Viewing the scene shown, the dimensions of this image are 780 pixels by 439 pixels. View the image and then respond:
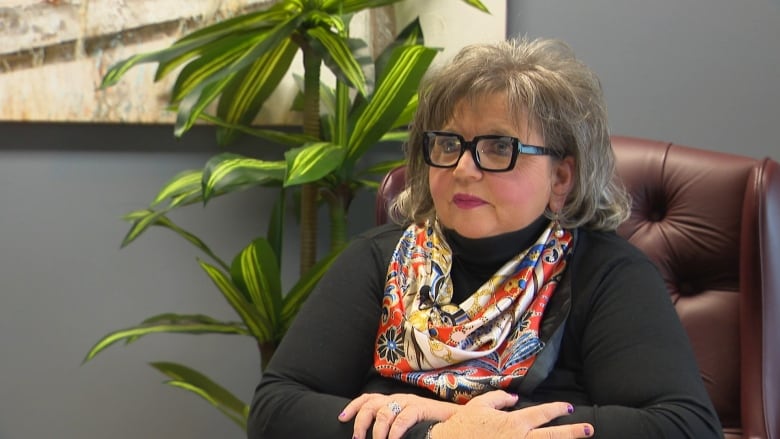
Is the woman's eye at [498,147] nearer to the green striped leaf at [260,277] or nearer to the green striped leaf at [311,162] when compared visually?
the green striped leaf at [311,162]

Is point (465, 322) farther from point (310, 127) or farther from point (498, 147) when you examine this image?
point (310, 127)

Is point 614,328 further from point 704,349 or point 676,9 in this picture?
point 676,9

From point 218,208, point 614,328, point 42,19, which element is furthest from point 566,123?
point 42,19

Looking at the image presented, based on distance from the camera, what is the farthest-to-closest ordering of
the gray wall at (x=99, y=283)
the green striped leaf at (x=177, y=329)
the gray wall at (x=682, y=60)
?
the gray wall at (x=99, y=283) < the gray wall at (x=682, y=60) < the green striped leaf at (x=177, y=329)

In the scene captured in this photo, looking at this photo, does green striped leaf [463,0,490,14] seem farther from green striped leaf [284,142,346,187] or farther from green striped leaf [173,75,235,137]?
green striped leaf [173,75,235,137]

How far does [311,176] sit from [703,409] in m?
0.81

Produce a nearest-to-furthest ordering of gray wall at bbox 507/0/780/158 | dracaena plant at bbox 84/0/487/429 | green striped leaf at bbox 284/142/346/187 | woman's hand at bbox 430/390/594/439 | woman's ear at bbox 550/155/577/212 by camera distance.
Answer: woman's hand at bbox 430/390/594/439
woman's ear at bbox 550/155/577/212
green striped leaf at bbox 284/142/346/187
dracaena plant at bbox 84/0/487/429
gray wall at bbox 507/0/780/158

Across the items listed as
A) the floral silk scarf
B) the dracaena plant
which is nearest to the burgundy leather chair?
the floral silk scarf

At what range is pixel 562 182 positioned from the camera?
138 cm

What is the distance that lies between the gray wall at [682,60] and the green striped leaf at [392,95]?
0.43 metres

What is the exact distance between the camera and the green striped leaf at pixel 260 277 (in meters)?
1.66

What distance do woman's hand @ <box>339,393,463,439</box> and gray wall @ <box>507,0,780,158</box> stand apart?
1063 millimetres

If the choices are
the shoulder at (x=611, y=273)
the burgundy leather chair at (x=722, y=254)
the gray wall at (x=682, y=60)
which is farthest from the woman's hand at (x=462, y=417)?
the gray wall at (x=682, y=60)

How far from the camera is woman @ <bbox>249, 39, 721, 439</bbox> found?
1.20 m
